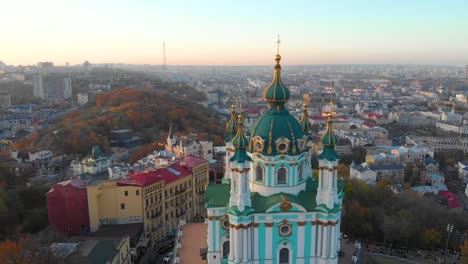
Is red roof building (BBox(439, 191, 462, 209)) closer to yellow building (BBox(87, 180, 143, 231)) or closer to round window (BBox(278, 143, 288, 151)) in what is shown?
round window (BBox(278, 143, 288, 151))

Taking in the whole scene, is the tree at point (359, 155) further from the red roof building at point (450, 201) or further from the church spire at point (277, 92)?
the church spire at point (277, 92)

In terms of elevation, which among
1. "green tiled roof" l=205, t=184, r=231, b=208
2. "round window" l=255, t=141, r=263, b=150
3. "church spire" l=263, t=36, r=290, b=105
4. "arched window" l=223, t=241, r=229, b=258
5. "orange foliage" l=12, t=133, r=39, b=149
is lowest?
"orange foliage" l=12, t=133, r=39, b=149

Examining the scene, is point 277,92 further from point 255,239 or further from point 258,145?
point 255,239

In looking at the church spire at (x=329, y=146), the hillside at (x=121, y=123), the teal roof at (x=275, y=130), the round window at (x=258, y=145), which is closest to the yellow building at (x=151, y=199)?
the round window at (x=258, y=145)

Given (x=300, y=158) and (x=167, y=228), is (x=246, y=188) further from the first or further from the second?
(x=167, y=228)

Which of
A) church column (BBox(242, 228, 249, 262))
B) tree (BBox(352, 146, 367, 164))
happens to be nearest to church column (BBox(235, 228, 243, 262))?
church column (BBox(242, 228, 249, 262))
